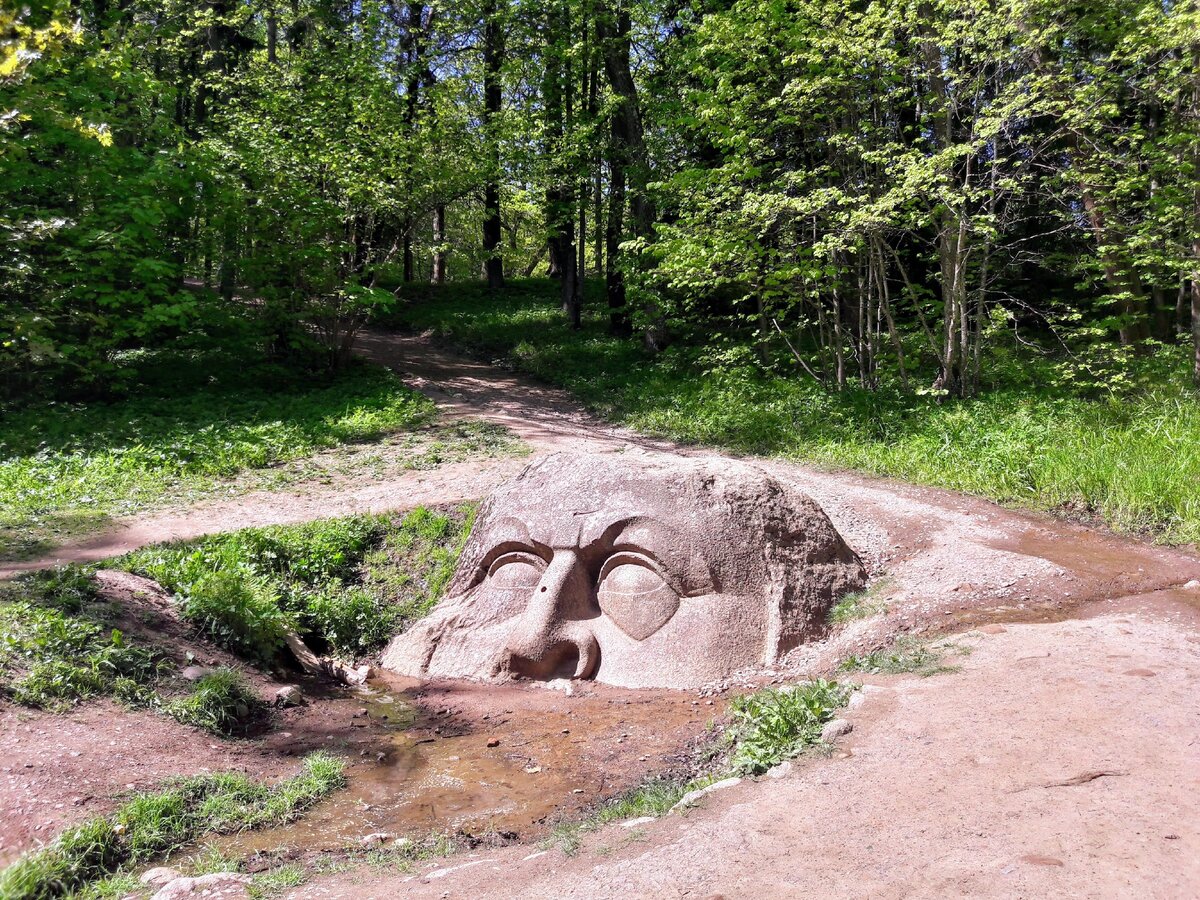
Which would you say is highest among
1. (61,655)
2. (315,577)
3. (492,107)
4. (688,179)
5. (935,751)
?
(492,107)

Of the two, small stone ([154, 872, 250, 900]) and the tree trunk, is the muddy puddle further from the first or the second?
the tree trunk

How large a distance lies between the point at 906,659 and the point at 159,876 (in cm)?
440

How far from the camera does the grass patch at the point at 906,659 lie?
209 inches

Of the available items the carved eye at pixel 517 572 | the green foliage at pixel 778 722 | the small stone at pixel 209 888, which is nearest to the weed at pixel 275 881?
the small stone at pixel 209 888

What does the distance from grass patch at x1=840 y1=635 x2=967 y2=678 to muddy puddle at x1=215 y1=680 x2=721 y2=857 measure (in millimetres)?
1029

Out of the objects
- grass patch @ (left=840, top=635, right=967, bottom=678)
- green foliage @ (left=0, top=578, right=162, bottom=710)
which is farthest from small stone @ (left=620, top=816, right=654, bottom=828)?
green foliage @ (left=0, top=578, right=162, bottom=710)

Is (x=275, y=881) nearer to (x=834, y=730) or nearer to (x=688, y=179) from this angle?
(x=834, y=730)

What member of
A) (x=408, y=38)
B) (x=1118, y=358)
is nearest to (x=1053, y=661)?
(x=1118, y=358)

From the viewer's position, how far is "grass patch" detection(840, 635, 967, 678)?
17.4 ft

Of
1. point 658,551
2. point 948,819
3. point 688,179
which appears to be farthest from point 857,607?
point 688,179

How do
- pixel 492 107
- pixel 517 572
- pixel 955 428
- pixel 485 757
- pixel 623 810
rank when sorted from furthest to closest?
pixel 492 107
pixel 955 428
pixel 517 572
pixel 485 757
pixel 623 810

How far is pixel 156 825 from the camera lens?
426 centimetres

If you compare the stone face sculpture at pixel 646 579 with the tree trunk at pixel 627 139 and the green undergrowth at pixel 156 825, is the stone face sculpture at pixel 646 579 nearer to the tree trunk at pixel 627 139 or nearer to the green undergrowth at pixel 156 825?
the green undergrowth at pixel 156 825

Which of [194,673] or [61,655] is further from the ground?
[61,655]
